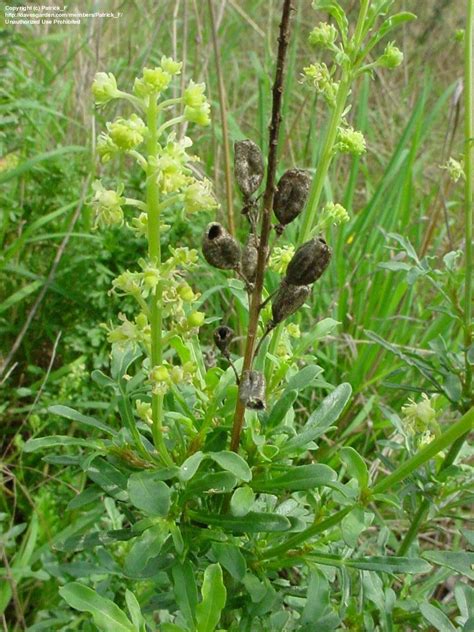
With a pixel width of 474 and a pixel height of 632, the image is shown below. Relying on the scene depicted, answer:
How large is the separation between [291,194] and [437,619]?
892 millimetres

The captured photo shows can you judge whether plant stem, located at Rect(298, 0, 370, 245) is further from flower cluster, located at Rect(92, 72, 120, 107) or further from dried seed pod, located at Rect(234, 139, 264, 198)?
flower cluster, located at Rect(92, 72, 120, 107)

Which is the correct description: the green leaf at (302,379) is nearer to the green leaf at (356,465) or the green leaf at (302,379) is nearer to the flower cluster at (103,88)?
the green leaf at (356,465)

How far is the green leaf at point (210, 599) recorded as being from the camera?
113 centimetres

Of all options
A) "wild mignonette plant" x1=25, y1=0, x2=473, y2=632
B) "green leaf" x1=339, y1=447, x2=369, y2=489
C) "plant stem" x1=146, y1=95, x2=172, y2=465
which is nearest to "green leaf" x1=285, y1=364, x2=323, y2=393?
"wild mignonette plant" x1=25, y1=0, x2=473, y2=632

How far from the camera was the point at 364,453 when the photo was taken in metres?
2.71

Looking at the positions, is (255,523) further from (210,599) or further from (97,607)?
(97,607)

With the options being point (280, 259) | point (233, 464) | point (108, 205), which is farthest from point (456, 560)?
point (108, 205)

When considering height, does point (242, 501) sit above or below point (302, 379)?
below

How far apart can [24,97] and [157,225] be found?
7.41 ft

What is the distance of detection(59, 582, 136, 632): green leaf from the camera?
3.77ft

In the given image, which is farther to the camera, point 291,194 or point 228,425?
point 228,425

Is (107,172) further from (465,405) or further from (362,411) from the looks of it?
(465,405)

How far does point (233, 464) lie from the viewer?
1.13 m

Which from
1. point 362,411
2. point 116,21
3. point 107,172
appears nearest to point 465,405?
point 362,411
